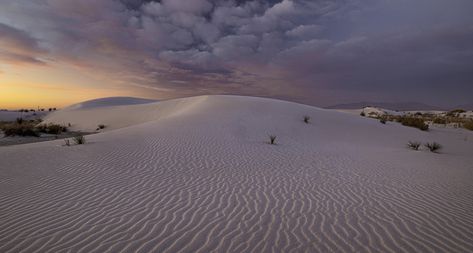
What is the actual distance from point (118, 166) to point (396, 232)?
20.7 feet

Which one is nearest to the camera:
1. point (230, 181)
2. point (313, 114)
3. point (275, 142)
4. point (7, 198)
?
point (7, 198)

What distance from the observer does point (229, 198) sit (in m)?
4.77

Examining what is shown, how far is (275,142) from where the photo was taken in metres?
11.3

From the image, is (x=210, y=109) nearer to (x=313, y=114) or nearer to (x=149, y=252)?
(x=313, y=114)

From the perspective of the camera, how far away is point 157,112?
26000mm

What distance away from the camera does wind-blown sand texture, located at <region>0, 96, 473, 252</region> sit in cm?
326

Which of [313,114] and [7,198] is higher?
[313,114]

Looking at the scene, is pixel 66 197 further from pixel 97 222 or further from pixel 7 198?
pixel 97 222

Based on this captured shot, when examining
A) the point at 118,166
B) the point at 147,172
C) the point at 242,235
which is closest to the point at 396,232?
the point at 242,235

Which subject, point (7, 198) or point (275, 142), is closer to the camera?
point (7, 198)

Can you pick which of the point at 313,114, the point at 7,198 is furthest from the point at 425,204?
the point at 313,114

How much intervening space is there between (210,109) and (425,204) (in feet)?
52.0

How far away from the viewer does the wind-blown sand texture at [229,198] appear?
326 cm

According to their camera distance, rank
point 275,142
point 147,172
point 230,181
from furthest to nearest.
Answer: point 275,142
point 147,172
point 230,181
